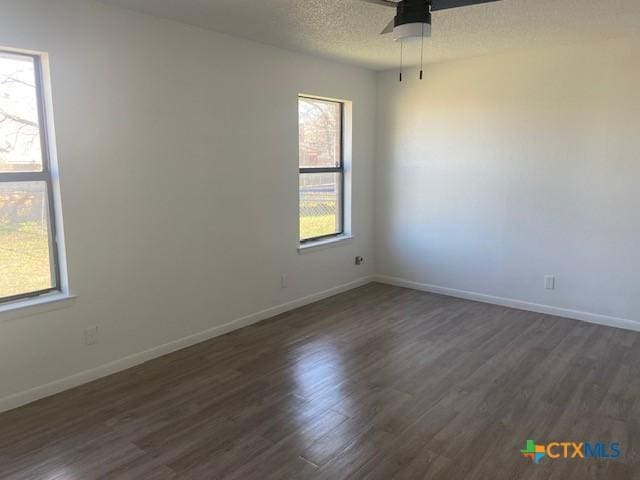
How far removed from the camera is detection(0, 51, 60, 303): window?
281 centimetres

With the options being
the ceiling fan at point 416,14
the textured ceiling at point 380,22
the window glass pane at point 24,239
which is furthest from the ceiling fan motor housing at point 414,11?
the window glass pane at point 24,239

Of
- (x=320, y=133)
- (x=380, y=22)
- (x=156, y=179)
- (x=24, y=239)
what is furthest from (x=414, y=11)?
(x=320, y=133)

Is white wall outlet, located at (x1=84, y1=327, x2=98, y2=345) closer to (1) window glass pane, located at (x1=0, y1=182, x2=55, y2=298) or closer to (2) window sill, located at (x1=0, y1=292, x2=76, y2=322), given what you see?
(2) window sill, located at (x1=0, y1=292, x2=76, y2=322)

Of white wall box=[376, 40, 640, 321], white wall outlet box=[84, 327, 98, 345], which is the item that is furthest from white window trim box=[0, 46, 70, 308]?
white wall box=[376, 40, 640, 321]

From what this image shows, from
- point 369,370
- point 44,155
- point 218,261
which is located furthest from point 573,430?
point 44,155

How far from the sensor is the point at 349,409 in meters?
2.84

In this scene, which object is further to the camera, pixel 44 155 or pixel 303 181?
pixel 303 181

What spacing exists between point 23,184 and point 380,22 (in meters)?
2.61

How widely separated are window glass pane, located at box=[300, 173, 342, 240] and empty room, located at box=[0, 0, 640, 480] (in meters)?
0.03

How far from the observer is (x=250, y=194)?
4176 mm

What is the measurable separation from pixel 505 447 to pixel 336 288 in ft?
9.83

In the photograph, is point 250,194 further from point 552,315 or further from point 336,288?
point 552,315

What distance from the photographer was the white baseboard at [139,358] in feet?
9.49

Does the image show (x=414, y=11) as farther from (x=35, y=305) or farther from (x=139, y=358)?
(x=139, y=358)
